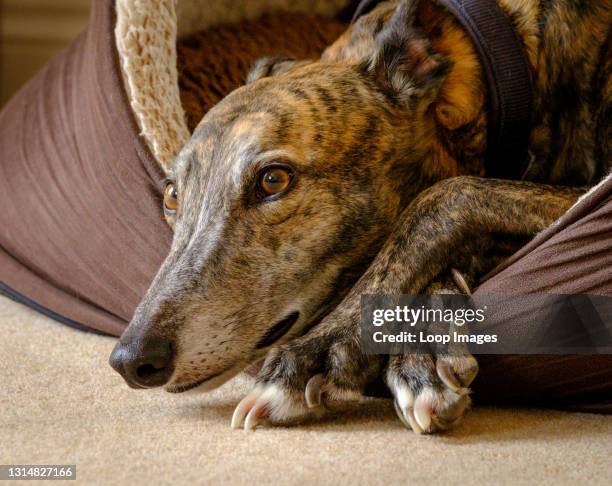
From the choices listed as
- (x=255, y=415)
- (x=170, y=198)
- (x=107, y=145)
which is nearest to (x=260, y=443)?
(x=255, y=415)

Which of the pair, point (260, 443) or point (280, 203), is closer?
point (260, 443)

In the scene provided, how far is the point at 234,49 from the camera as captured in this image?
2504mm

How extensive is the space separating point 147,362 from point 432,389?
461mm

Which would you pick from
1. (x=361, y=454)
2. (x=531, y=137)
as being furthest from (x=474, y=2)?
(x=361, y=454)

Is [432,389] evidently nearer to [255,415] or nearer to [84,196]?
[255,415]

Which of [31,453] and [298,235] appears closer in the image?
[31,453]

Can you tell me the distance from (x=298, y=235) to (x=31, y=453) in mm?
585

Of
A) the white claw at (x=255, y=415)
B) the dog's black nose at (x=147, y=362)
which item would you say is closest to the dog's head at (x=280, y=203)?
the dog's black nose at (x=147, y=362)

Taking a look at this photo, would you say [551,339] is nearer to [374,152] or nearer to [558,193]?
[558,193]

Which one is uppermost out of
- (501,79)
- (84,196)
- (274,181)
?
(501,79)

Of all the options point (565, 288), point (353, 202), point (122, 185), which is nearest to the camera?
point (565, 288)

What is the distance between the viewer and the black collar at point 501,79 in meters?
1.80

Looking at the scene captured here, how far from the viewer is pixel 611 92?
188cm

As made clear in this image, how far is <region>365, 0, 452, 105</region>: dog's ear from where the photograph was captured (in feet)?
5.87
